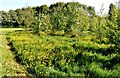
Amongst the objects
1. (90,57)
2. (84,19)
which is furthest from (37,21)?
(90,57)

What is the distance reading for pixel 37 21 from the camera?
36.3 metres

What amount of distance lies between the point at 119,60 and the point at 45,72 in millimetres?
3666

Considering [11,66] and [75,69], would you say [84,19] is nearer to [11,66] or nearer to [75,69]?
[11,66]

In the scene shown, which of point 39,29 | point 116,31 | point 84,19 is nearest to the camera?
point 116,31

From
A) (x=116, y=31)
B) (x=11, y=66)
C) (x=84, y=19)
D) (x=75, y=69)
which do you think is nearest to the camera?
(x=75, y=69)

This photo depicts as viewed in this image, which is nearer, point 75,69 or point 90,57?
point 75,69

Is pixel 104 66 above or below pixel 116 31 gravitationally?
below

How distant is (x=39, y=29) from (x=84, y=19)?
8.09 m

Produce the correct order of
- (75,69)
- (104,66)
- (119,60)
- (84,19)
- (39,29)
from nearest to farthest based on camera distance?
(75,69)
(104,66)
(119,60)
(84,19)
(39,29)

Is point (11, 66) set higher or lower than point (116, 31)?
lower

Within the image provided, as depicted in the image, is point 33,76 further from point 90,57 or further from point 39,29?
point 39,29

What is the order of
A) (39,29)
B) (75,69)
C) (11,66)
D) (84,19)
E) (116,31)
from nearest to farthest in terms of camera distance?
1. (75,69)
2. (11,66)
3. (116,31)
4. (84,19)
5. (39,29)

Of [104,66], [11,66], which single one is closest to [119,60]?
[104,66]

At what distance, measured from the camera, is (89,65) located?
37.0ft
